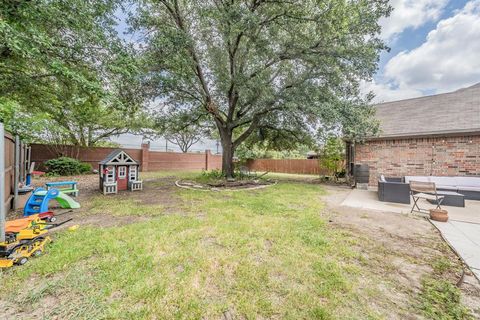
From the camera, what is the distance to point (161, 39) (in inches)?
265

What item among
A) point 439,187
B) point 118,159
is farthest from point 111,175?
point 439,187

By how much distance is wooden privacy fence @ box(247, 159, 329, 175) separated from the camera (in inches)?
707

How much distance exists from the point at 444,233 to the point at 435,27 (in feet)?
32.9

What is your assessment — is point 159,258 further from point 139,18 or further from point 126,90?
point 139,18

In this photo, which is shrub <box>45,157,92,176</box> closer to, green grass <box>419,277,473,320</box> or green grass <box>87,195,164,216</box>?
green grass <box>87,195,164,216</box>

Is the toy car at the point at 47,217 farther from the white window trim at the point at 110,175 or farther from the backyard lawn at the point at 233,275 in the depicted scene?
the white window trim at the point at 110,175

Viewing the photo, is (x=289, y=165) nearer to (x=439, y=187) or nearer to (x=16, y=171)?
(x=439, y=187)

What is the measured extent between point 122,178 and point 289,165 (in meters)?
15.9

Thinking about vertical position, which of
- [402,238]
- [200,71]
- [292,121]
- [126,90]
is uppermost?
[200,71]

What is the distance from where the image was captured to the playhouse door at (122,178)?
23.6 feet

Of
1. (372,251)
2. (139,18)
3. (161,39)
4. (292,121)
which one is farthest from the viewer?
(292,121)

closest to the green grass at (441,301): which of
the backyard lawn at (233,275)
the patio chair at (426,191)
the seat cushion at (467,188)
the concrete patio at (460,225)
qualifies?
the backyard lawn at (233,275)

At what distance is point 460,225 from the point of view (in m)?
4.04

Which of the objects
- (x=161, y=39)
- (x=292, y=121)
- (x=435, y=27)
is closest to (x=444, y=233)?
(x=292, y=121)
